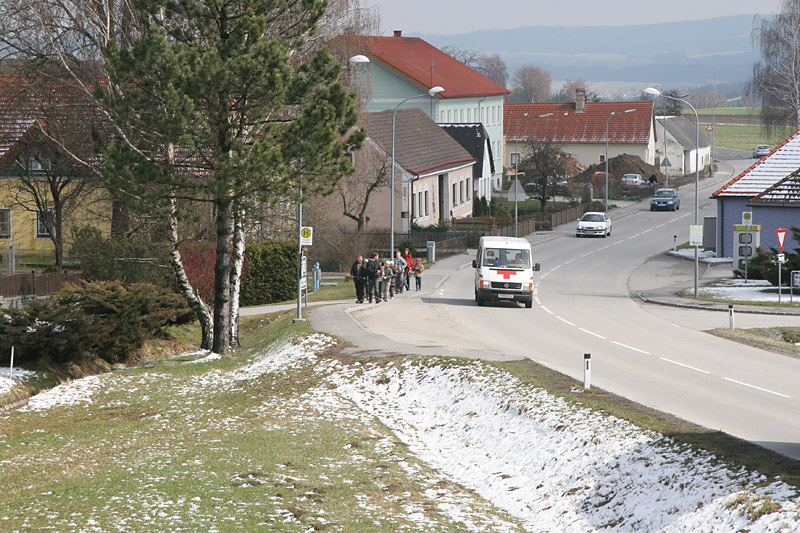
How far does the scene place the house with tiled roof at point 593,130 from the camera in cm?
9475

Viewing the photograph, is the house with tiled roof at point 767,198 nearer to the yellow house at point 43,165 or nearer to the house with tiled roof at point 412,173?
the house with tiled roof at point 412,173

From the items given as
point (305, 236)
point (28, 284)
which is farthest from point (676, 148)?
point (28, 284)

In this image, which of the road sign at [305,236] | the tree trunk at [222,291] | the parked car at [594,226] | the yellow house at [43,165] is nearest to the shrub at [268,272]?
the yellow house at [43,165]

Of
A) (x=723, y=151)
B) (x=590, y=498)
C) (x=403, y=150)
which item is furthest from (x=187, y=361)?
(x=723, y=151)

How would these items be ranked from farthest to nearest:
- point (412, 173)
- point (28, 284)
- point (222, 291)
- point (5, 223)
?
point (412, 173), point (5, 223), point (28, 284), point (222, 291)

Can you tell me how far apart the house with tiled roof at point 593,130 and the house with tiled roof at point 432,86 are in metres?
4.02

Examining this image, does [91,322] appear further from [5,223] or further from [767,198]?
[767,198]

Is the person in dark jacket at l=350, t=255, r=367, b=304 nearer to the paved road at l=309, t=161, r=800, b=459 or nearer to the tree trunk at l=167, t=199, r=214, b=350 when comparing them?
the paved road at l=309, t=161, r=800, b=459

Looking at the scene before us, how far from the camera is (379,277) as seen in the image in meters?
31.7

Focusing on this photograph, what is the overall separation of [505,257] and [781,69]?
4650cm

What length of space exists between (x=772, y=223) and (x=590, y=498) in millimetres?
33830

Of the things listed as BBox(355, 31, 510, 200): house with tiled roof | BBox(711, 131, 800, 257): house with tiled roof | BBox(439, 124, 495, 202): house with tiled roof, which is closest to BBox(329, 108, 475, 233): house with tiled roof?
BBox(439, 124, 495, 202): house with tiled roof

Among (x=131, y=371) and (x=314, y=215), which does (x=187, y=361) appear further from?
(x=314, y=215)

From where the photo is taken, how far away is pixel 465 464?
13734 millimetres
